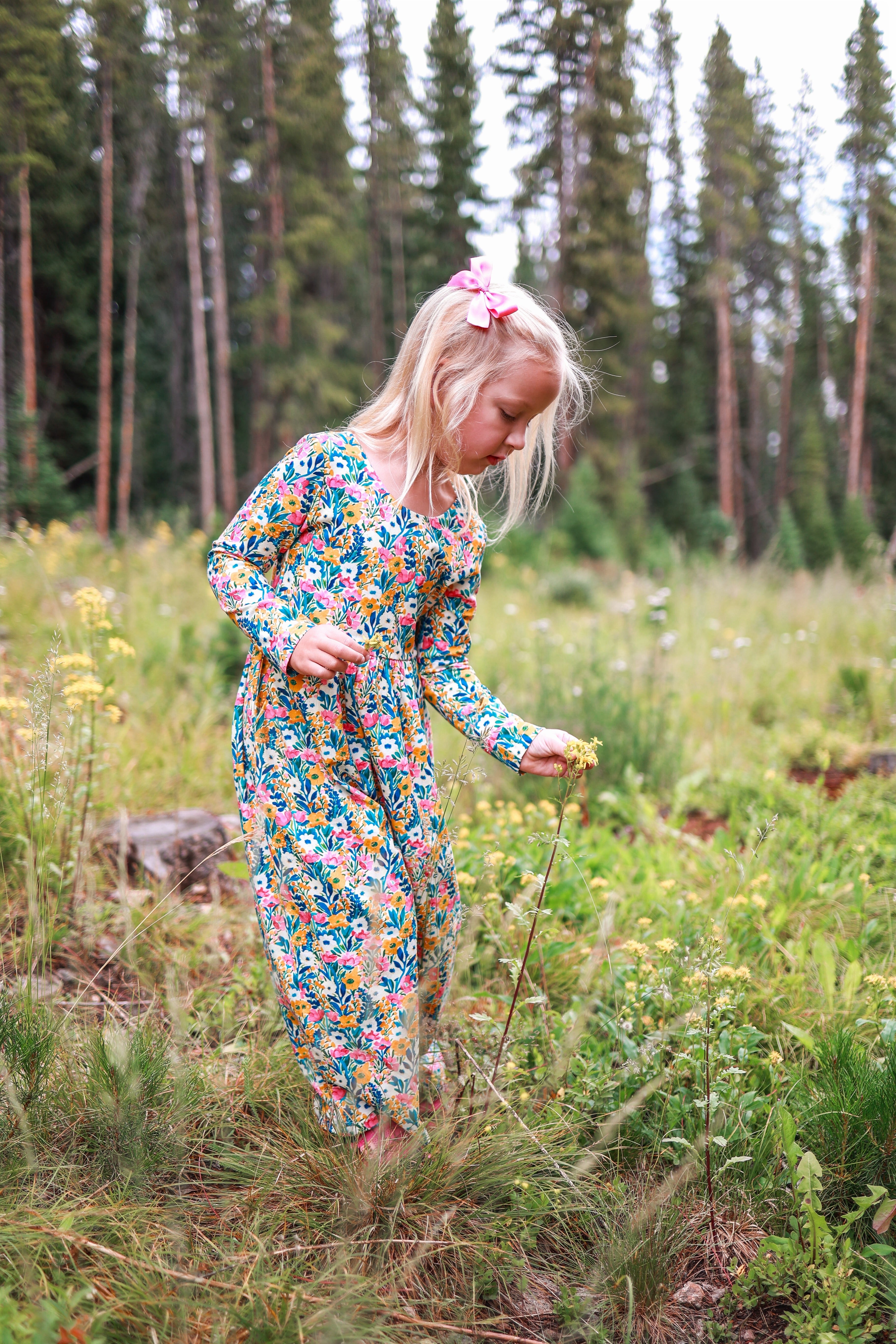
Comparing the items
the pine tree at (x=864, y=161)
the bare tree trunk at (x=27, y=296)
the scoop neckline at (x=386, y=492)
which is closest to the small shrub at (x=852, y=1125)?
the scoop neckline at (x=386, y=492)

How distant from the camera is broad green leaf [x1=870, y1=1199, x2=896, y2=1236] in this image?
138 cm

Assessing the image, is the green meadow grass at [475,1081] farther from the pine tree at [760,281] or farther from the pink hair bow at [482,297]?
the pine tree at [760,281]

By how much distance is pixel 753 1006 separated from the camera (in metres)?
2.10

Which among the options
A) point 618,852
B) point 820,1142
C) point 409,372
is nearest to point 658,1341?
point 820,1142

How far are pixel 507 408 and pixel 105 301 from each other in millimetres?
16593

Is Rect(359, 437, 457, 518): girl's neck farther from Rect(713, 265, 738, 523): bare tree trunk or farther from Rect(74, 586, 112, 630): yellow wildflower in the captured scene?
Rect(713, 265, 738, 523): bare tree trunk

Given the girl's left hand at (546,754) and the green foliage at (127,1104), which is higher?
the girl's left hand at (546,754)

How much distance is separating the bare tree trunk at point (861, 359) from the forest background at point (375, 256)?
90mm

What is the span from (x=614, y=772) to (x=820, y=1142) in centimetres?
208

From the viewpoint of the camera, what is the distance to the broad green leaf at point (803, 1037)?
5.91 feet

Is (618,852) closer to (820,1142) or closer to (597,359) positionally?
(820,1142)

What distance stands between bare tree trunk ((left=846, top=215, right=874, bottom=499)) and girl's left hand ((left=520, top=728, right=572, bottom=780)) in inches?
643

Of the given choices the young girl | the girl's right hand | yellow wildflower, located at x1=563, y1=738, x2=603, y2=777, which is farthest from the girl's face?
yellow wildflower, located at x1=563, y1=738, x2=603, y2=777

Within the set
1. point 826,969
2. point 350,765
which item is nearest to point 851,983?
point 826,969
